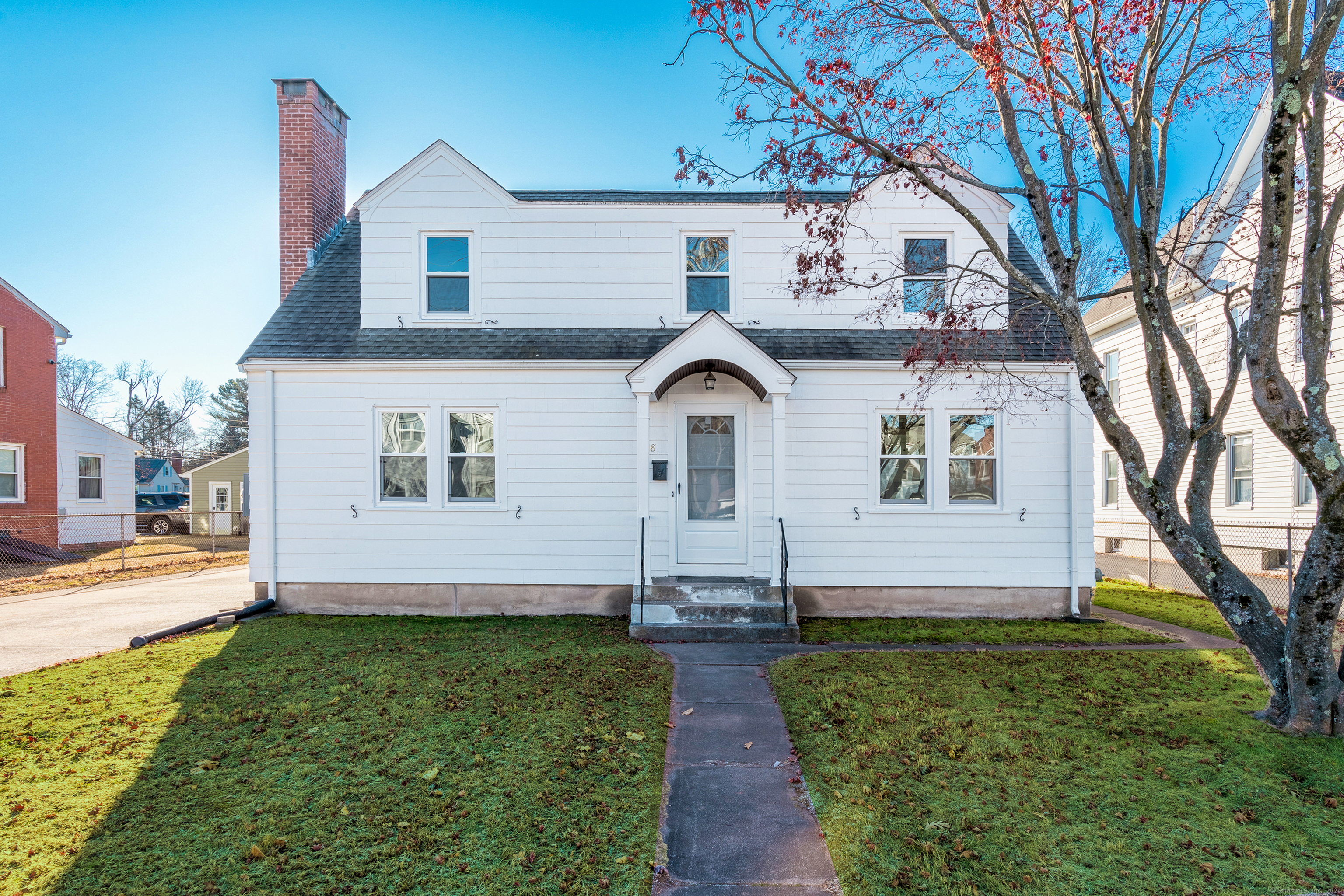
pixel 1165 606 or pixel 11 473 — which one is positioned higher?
pixel 11 473

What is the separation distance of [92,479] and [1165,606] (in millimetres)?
27461

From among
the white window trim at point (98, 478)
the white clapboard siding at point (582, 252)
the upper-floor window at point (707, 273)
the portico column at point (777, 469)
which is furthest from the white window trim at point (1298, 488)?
the white window trim at point (98, 478)

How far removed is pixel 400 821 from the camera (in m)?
3.72

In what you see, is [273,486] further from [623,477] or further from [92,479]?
[92,479]

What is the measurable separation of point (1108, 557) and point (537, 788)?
15796mm

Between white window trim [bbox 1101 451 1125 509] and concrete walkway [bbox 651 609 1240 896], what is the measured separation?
562 inches

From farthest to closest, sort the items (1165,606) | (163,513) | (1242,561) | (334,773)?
(163,513)
(1242,561)
(1165,606)
(334,773)

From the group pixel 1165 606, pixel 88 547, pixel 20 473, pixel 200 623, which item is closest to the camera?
pixel 200 623

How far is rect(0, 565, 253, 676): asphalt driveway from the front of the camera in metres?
7.73

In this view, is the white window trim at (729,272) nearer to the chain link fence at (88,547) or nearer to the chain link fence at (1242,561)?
the chain link fence at (1242,561)

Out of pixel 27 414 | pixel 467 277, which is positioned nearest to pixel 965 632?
pixel 467 277

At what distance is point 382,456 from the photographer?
9.55m

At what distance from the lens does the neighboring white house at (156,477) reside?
33781mm

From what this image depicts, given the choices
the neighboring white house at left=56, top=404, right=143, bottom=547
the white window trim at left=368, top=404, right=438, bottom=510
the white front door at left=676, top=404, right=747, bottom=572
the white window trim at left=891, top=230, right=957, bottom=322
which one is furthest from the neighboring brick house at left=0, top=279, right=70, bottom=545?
the white window trim at left=891, top=230, right=957, bottom=322
